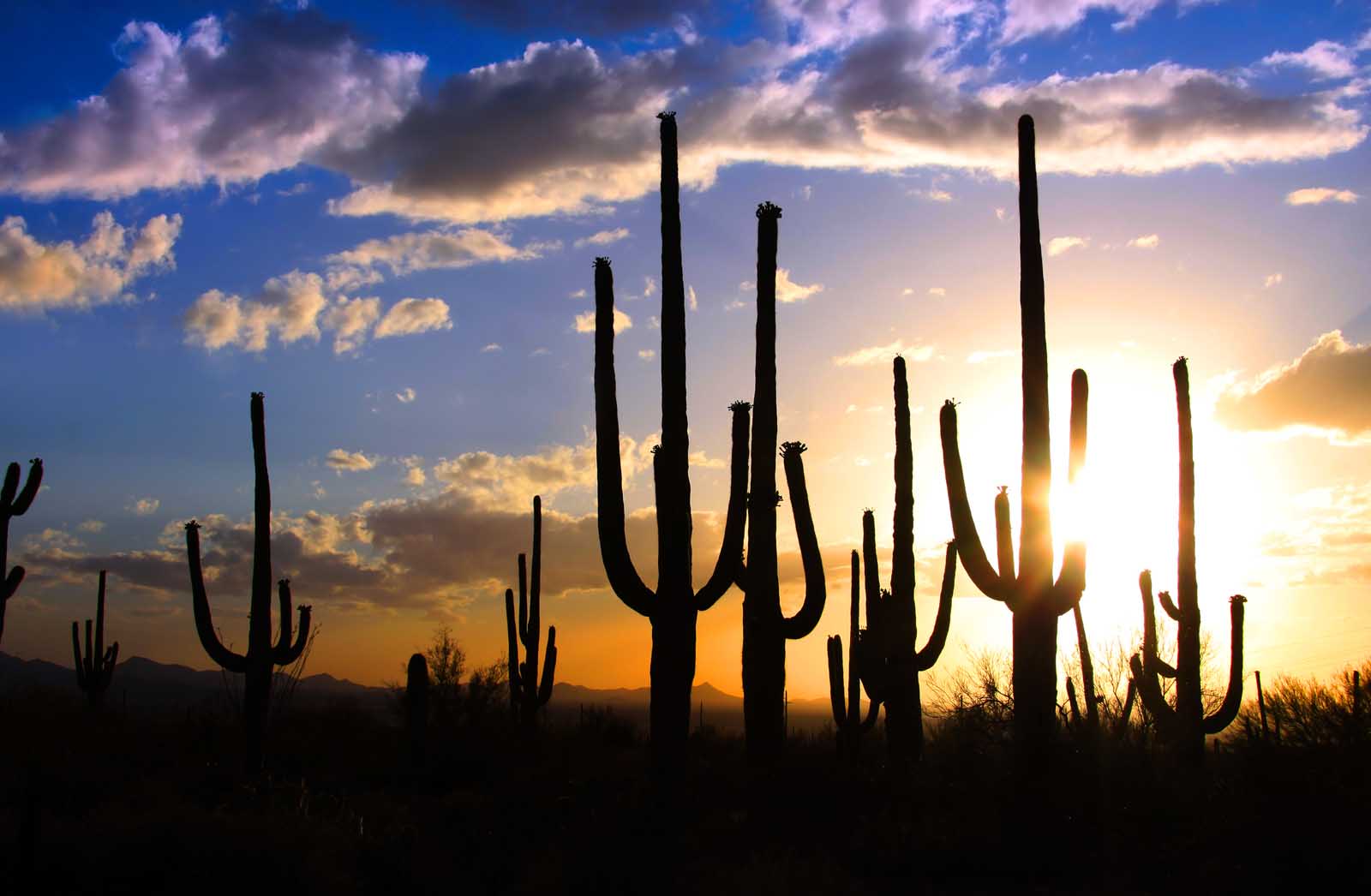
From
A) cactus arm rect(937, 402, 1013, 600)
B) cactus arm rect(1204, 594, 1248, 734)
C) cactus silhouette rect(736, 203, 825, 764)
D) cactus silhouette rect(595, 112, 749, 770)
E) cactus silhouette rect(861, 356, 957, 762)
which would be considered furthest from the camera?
cactus arm rect(1204, 594, 1248, 734)

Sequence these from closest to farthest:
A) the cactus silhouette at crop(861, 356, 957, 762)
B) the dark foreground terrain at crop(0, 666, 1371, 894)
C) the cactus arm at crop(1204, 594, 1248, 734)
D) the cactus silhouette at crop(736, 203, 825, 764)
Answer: the dark foreground terrain at crop(0, 666, 1371, 894) < the cactus silhouette at crop(736, 203, 825, 764) < the cactus silhouette at crop(861, 356, 957, 762) < the cactus arm at crop(1204, 594, 1248, 734)

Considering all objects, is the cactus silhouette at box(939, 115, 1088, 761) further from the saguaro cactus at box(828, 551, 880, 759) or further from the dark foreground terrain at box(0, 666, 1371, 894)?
the saguaro cactus at box(828, 551, 880, 759)

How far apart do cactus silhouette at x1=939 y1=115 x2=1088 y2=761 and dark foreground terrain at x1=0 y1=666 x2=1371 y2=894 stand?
1.01 meters

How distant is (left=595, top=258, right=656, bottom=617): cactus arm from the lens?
15.1m

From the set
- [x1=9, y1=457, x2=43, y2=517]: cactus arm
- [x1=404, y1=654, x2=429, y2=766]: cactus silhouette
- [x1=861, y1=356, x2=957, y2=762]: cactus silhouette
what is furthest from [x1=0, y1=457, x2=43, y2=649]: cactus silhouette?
[x1=861, y1=356, x2=957, y2=762]: cactus silhouette

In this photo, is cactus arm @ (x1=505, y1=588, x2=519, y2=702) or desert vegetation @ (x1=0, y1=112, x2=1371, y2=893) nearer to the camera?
desert vegetation @ (x1=0, y1=112, x2=1371, y2=893)

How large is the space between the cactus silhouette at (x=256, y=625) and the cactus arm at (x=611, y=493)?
9.96 m

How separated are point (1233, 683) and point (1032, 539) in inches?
471

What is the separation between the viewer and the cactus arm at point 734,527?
15.9 meters

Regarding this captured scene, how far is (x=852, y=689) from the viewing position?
78.5 feet

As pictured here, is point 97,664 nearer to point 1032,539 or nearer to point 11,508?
point 11,508

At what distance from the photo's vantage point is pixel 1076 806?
14133mm

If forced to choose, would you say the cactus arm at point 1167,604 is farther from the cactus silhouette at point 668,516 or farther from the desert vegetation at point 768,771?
the cactus silhouette at point 668,516

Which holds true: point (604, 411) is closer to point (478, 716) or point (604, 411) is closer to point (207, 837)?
point (207, 837)
